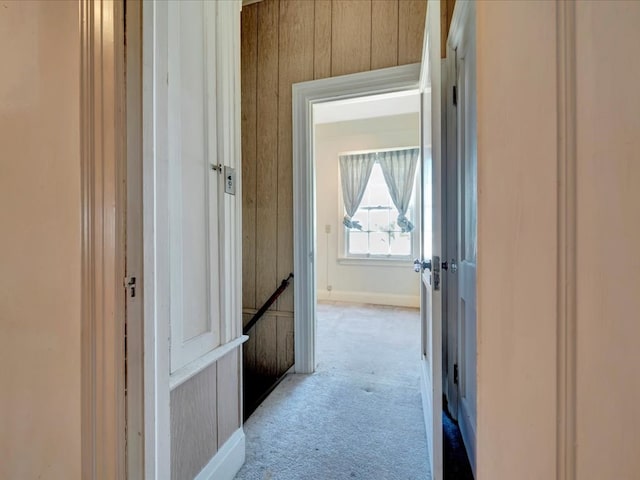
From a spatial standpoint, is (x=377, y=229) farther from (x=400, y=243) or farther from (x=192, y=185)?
(x=192, y=185)

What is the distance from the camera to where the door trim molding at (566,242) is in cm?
36

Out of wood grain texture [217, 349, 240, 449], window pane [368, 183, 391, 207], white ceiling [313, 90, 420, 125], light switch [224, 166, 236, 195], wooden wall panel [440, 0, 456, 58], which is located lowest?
wood grain texture [217, 349, 240, 449]

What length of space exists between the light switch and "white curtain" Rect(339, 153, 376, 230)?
367cm

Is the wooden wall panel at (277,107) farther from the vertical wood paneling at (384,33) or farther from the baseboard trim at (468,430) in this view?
the baseboard trim at (468,430)

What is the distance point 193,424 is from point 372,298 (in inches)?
153

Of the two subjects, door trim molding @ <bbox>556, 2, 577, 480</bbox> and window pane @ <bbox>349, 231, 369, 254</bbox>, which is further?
window pane @ <bbox>349, 231, 369, 254</bbox>

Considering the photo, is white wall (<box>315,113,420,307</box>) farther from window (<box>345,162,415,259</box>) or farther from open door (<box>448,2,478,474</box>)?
open door (<box>448,2,478,474</box>)

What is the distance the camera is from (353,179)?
4891mm

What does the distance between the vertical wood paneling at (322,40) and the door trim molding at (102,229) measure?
1796 mm

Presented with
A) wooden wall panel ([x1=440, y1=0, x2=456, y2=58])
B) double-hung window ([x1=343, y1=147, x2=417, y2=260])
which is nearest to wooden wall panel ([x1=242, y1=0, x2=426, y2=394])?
wooden wall panel ([x1=440, y1=0, x2=456, y2=58])

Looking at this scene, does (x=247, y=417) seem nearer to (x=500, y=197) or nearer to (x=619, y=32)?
(x=500, y=197)

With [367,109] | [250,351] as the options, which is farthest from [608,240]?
[367,109]

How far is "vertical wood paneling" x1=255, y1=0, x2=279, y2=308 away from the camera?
7.85ft

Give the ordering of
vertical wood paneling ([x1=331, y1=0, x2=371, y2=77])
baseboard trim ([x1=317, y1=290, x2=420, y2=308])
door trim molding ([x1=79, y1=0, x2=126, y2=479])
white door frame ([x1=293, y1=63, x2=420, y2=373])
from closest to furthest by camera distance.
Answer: door trim molding ([x1=79, y1=0, x2=126, y2=479])
vertical wood paneling ([x1=331, y1=0, x2=371, y2=77])
white door frame ([x1=293, y1=63, x2=420, y2=373])
baseboard trim ([x1=317, y1=290, x2=420, y2=308])
